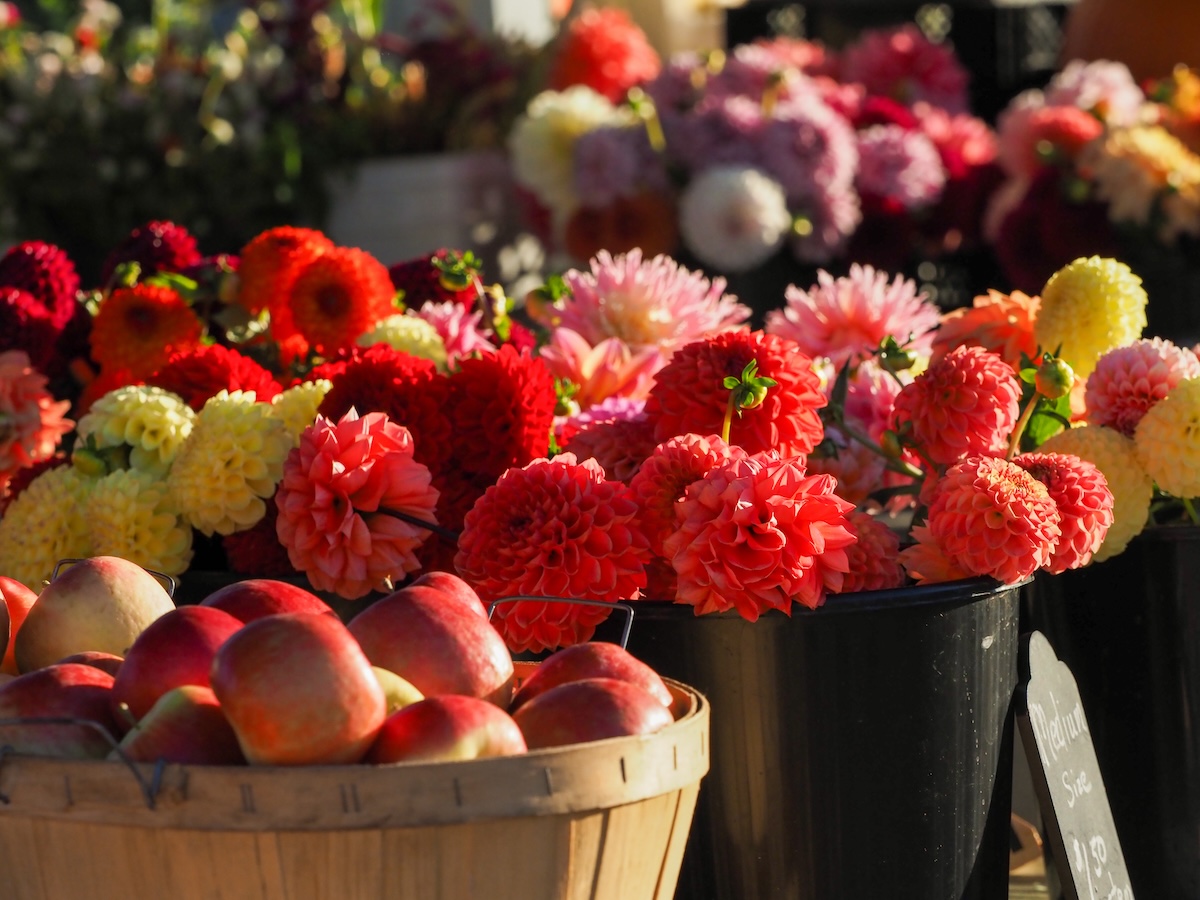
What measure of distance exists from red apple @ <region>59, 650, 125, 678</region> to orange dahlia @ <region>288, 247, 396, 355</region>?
2.56ft

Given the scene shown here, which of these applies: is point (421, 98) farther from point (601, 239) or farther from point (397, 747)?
point (397, 747)

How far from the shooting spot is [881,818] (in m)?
1.28

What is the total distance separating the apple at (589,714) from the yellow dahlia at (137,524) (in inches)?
24.4

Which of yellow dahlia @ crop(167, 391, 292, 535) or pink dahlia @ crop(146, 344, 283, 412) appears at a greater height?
pink dahlia @ crop(146, 344, 283, 412)

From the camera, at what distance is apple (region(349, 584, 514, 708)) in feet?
3.26

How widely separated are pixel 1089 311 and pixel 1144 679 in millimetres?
376

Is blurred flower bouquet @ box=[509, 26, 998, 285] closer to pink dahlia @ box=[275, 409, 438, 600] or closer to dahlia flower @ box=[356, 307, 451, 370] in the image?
dahlia flower @ box=[356, 307, 451, 370]

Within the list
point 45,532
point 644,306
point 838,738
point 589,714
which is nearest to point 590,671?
point 589,714

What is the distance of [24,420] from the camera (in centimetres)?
173

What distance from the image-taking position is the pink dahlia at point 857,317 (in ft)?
5.71

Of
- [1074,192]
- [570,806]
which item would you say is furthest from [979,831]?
[1074,192]

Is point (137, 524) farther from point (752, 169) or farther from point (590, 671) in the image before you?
point (752, 169)

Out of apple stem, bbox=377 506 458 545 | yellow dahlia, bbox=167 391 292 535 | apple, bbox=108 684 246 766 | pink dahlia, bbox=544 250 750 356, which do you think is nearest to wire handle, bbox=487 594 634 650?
apple stem, bbox=377 506 458 545

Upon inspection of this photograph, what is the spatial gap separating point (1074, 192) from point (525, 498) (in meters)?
2.40
